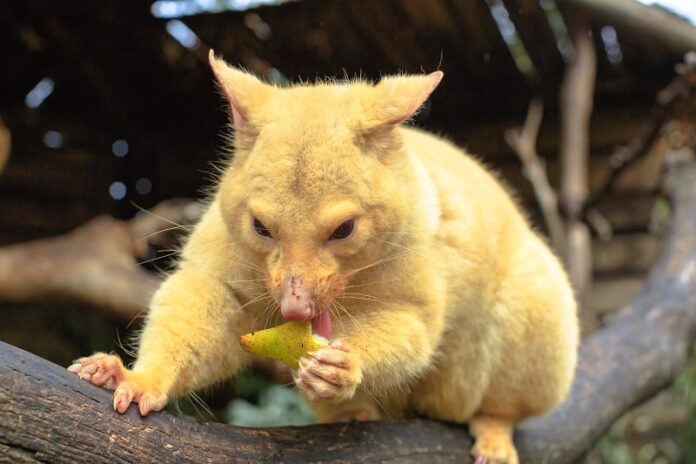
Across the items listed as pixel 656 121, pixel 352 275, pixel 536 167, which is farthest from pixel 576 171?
pixel 352 275

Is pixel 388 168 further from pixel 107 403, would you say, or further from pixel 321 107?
pixel 107 403

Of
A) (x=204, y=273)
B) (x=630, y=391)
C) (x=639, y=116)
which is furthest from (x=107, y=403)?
(x=639, y=116)

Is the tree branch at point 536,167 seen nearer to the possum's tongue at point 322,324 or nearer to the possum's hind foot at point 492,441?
the possum's hind foot at point 492,441

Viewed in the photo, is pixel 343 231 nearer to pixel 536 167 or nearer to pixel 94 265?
pixel 94 265

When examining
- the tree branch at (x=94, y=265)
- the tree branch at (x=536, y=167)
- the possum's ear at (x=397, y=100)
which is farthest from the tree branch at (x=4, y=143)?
the tree branch at (x=536, y=167)

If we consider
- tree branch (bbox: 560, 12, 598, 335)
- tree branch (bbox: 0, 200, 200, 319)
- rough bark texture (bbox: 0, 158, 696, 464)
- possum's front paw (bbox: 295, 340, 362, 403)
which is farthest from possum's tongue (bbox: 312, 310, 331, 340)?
tree branch (bbox: 560, 12, 598, 335)
